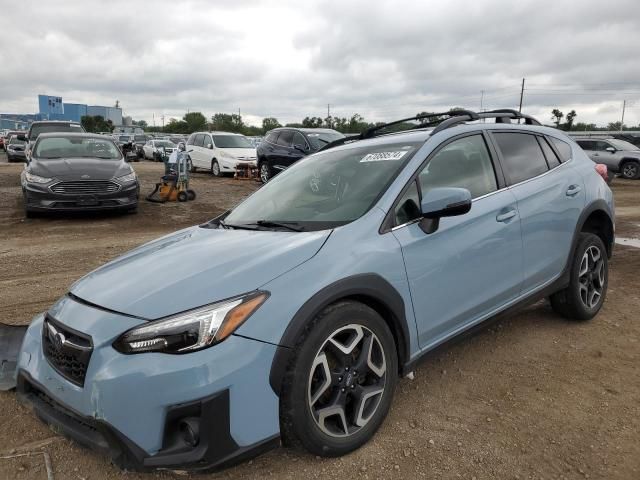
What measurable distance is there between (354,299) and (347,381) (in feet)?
1.28

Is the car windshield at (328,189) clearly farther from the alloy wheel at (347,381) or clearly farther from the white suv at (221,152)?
the white suv at (221,152)

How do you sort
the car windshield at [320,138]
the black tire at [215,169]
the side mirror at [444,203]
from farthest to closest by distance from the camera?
the black tire at [215,169] → the car windshield at [320,138] → the side mirror at [444,203]

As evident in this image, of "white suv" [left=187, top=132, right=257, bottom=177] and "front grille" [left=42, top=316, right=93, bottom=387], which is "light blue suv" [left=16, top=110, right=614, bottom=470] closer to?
"front grille" [left=42, top=316, right=93, bottom=387]

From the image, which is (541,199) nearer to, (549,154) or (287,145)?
(549,154)

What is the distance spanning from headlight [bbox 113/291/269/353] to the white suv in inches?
648

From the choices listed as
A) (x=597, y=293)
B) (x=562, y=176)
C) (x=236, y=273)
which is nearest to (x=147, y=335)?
(x=236, y=273)

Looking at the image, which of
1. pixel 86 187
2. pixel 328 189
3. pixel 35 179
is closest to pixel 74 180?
pixel 86 187

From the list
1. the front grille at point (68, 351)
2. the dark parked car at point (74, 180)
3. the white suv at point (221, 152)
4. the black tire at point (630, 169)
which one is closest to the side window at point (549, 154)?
the front grille at point (68, 351)

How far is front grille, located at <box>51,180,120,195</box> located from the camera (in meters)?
8.79

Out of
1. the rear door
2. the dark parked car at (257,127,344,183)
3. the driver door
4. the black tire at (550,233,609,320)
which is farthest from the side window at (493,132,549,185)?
the dark parked car at (257,127,344,183)

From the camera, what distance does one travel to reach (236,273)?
2.24 m

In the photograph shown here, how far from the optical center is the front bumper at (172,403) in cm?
195

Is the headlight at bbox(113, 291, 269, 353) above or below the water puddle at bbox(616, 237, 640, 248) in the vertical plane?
above

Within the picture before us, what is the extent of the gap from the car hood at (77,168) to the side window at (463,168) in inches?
297
